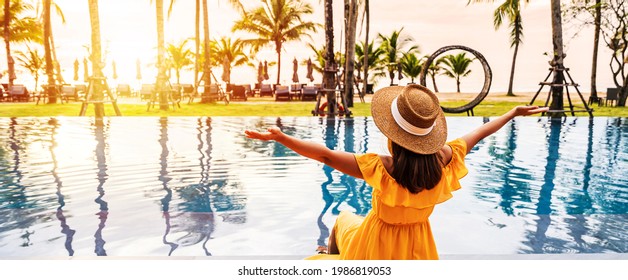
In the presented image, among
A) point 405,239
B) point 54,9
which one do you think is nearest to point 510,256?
point 405,239

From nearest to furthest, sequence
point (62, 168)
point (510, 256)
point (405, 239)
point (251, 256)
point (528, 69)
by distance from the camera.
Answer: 1. point (405, 239)
2. point (510, 256)
3. point (251, 256)
4. point (62, 168)
5. point (528, 69)

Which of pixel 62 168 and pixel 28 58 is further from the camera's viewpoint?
pixel 28 58

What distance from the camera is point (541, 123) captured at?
462 inches

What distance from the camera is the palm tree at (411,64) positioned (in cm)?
2765

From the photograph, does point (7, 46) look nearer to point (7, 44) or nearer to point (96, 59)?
point (7, 44)

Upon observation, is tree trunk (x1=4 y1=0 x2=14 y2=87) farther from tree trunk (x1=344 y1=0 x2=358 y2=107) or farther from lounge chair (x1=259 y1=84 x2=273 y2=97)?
tree trunk (x1=344 y1=0 x2=358 y2=107)

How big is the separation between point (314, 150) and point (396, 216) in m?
0.39

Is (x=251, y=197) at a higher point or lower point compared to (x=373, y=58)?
lower

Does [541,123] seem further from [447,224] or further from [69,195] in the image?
[69,195]

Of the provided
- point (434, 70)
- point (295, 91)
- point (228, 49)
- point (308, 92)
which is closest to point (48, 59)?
point (295, 91)

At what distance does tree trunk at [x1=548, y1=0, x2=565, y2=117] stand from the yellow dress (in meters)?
12.0

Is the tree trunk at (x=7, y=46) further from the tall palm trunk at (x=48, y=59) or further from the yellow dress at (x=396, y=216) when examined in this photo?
the yellow dress at (x=396, y=216)

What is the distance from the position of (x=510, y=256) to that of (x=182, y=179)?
364 centimetres

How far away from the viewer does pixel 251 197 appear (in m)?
4.66
